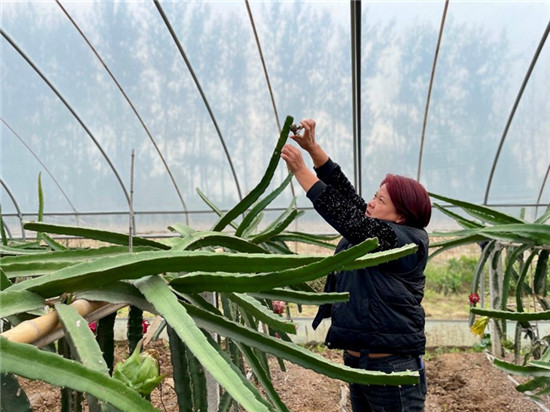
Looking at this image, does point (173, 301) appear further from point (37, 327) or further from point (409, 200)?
point (409, 200)

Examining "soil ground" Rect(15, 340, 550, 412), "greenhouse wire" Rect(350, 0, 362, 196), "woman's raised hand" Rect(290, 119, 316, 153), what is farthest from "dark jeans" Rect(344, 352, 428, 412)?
"greenhouse wire" Rect(350, 0, 362, 196)

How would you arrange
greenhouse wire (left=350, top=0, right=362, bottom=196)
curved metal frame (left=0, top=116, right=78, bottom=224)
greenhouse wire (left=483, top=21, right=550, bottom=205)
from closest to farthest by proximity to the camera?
1. greenhouse wire (left=350, top=0, right=362, bottom=196)
2. greenhouse wire (left=483, top=21, right=550, bottom=205)
3. curved metal frame (left=0, top=116, right=78, bottom=224)

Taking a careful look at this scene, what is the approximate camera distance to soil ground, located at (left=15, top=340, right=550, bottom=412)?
2355 mm

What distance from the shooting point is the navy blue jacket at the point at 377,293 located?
125 cm

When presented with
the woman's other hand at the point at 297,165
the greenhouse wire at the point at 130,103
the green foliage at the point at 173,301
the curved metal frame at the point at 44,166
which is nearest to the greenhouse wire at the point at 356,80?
the woman's other hand at the point at 297,165

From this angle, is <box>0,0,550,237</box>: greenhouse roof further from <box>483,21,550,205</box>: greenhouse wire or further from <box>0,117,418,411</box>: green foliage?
<box>0,117,418,411</box>: green foliage

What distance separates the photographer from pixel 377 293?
50.6 inches

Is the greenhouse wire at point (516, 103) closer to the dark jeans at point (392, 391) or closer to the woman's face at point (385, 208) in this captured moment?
the woman's face at point (385, 208)

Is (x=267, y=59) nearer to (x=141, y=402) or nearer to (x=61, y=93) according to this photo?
(x=61, y=93)

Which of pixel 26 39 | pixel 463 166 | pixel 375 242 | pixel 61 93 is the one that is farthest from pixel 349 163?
pixel 375 242

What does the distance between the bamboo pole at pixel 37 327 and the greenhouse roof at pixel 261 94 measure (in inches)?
113

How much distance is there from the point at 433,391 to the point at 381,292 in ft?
5.76

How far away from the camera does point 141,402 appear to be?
0.29m

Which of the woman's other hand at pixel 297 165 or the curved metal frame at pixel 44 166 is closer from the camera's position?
the woman's other hand at pixel 297 165
